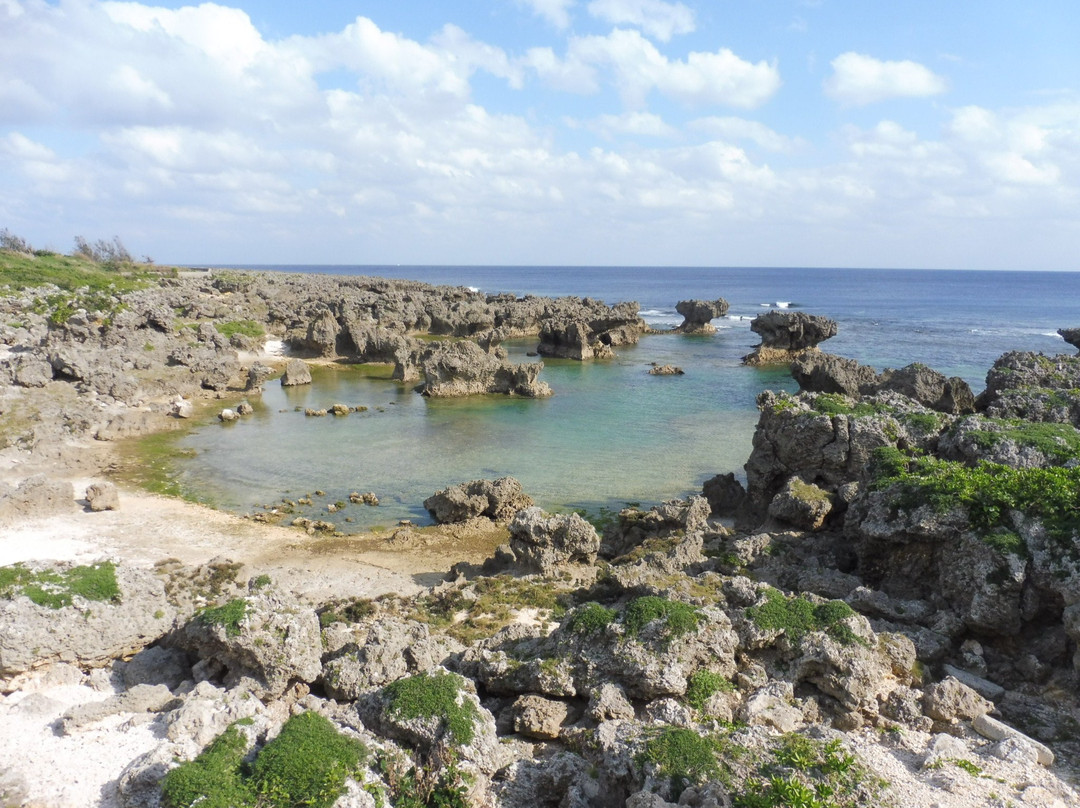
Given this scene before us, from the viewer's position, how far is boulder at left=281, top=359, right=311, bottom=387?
46.2 metres

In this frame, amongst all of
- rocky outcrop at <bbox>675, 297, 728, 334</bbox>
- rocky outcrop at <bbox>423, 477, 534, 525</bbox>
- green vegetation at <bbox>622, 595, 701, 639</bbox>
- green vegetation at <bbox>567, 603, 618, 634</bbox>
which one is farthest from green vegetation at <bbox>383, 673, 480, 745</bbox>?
rocky outcrop at <bbox>675, 297, 728, 334</bbox>

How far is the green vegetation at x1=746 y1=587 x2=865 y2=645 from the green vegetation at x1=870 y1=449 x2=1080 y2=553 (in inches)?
159

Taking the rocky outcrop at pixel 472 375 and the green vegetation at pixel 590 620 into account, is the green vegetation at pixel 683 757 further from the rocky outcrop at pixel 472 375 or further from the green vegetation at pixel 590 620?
the rocky outcrop at pixel 472 375

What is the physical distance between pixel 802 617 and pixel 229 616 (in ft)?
31.7

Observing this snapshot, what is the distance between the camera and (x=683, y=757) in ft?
28.9

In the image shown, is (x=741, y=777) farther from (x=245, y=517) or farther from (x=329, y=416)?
(x=329, y=416)

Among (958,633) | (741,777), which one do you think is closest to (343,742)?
(741,777)

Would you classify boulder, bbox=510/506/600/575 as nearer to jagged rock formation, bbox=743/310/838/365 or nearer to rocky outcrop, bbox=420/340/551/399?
rocky outcrop, bbox=420/340/551/399

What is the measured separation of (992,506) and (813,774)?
8.28 m

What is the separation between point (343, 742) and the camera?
30.6 feet

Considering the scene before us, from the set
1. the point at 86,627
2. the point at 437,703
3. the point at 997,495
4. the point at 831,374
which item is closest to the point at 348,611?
the point at 86,627

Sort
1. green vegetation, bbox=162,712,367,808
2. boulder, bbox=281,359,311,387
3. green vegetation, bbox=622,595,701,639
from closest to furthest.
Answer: green vegetation, bbox=162,712,367,808, green vegetation, bbox=622,595,701,639, boulder, bbox=281,359,311,387

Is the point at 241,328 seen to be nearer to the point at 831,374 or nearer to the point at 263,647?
the point at 831,374

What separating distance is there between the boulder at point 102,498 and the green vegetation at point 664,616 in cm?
1877
